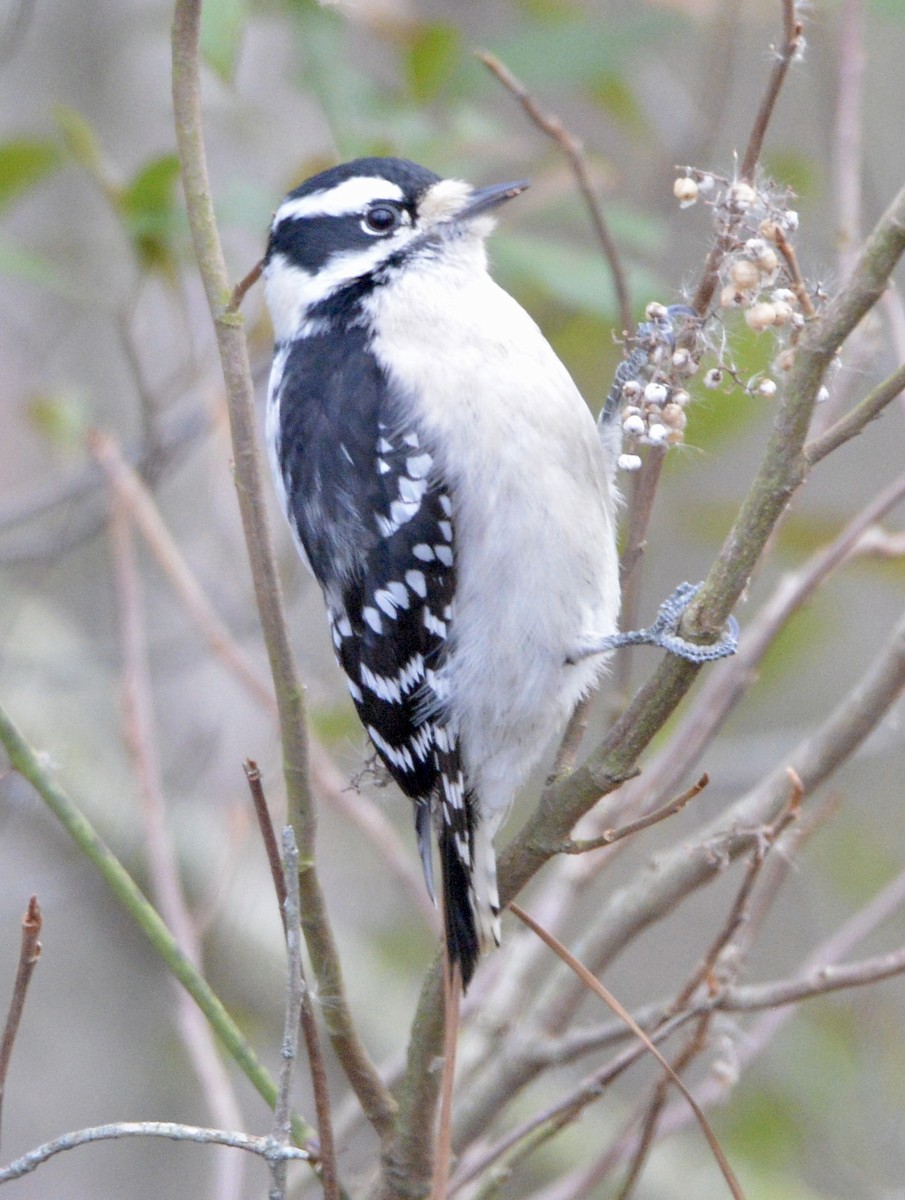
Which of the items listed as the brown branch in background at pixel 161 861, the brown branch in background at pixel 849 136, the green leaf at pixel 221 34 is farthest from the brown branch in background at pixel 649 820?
the green leaf at pixel 221 34

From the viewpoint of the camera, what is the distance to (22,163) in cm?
304

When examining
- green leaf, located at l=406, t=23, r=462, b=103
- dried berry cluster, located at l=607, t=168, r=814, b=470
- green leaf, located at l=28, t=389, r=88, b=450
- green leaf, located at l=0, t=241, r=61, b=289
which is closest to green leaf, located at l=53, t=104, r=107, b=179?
green leaf, located at l=0, t=241, r=61, b=289

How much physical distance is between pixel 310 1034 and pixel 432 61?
89.7 inches

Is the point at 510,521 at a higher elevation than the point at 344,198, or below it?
below

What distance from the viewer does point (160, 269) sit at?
329cm

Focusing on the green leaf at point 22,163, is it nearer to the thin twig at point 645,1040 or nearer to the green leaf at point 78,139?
the green leaf at point 78,139

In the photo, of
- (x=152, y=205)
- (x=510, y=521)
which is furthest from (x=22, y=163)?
(x=510, y=521)

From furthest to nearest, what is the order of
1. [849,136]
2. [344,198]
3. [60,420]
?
[60,420] < [344,198] < [849,136]

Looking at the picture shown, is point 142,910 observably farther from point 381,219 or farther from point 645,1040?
point 381,219

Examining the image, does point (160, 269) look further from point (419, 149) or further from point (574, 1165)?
point (574, 1165)

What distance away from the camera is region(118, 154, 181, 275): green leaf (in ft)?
9.75

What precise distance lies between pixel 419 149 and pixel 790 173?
0.81 m

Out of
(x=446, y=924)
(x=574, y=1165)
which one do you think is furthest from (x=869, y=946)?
(x=446, y=924)

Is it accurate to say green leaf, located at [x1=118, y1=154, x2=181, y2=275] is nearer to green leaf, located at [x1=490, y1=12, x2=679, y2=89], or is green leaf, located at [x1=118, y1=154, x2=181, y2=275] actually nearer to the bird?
the bird
